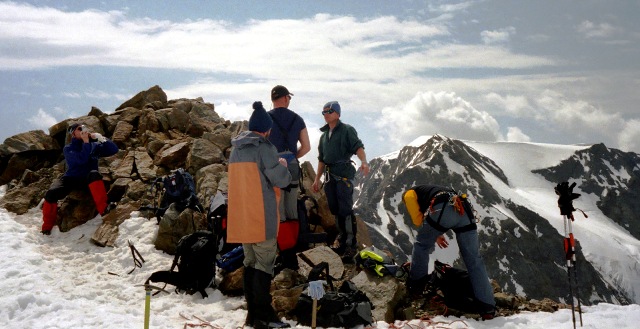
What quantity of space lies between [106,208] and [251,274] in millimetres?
9119

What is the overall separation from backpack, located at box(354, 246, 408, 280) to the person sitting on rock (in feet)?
30.7

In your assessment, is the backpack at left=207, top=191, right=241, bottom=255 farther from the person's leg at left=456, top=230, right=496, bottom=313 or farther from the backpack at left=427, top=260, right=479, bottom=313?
the person's leg at left=456, top=230, right=496, bottom=313

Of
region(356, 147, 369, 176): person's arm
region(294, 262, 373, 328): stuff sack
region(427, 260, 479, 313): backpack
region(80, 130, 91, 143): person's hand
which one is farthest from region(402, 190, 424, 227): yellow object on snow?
region(80, 130, 91, 143): person's hand

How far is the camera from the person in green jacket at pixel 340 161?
10.8 metres

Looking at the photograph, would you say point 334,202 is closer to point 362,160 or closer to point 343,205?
point 343,205

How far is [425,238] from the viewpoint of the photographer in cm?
911

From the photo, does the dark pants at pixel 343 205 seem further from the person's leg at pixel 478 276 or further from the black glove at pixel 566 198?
the black glove at pixel 566 198

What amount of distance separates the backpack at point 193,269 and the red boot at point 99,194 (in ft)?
19.6

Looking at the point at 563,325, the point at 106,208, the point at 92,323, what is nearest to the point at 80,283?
the point at 92,323

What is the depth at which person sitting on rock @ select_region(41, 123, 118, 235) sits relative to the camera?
14.1 metres

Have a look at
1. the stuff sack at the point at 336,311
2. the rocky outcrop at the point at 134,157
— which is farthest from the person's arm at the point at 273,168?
the rocky outcrop at the point at 134,157

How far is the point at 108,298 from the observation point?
9648 mm

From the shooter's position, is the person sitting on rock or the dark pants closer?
the dark pants

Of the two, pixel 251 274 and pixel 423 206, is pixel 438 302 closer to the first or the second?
pixel 423 206
